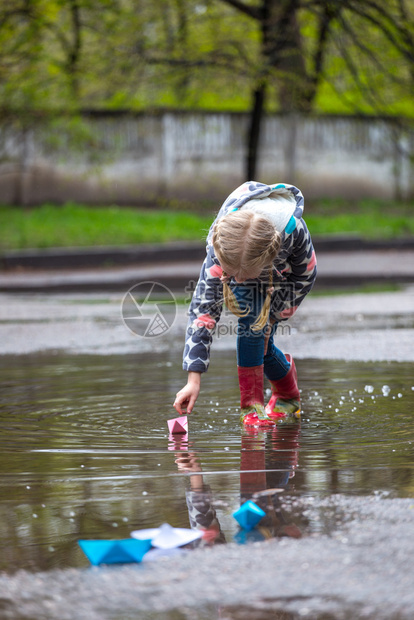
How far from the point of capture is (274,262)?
167 inches

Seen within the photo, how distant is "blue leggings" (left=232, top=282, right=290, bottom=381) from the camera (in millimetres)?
4211

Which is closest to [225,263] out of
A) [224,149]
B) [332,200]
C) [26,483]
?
[26,483]

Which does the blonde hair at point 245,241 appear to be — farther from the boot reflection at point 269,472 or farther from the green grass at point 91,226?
the green grass at point 91,226

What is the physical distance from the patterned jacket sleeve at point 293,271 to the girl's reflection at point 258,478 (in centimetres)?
52

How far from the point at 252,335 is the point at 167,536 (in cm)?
176

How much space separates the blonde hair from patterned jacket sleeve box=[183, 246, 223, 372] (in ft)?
1.18

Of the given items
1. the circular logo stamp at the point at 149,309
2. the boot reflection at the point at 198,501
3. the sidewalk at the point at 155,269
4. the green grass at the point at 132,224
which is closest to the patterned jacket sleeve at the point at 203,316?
the boot reflection at the point at 198,501

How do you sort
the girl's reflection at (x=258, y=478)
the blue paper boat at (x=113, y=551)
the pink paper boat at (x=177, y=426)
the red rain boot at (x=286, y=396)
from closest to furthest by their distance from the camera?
the blue paper boat at (x=113, y=551), the girl's reflection at (x=258, y=478), the pink paper boat at (x=177, y=426), the red rain boot at (x=286, y=396)

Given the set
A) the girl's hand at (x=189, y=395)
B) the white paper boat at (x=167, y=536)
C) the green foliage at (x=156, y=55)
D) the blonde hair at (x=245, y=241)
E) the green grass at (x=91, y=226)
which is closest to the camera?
the white paper boat at (x=167, y=536)

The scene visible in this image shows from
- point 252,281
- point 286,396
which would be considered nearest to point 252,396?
point 286,396

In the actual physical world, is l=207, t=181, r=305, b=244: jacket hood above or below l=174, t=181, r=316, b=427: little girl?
above

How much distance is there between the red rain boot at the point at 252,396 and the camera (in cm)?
434

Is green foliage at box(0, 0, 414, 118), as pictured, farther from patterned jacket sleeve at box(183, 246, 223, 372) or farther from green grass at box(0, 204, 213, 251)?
patterned jacket sleeve at box(183, 246, 223, 372)

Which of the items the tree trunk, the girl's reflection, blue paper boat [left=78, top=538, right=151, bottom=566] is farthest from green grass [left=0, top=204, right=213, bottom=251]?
blue paper boat [left=78, top=538, right=151, bottom=566]
